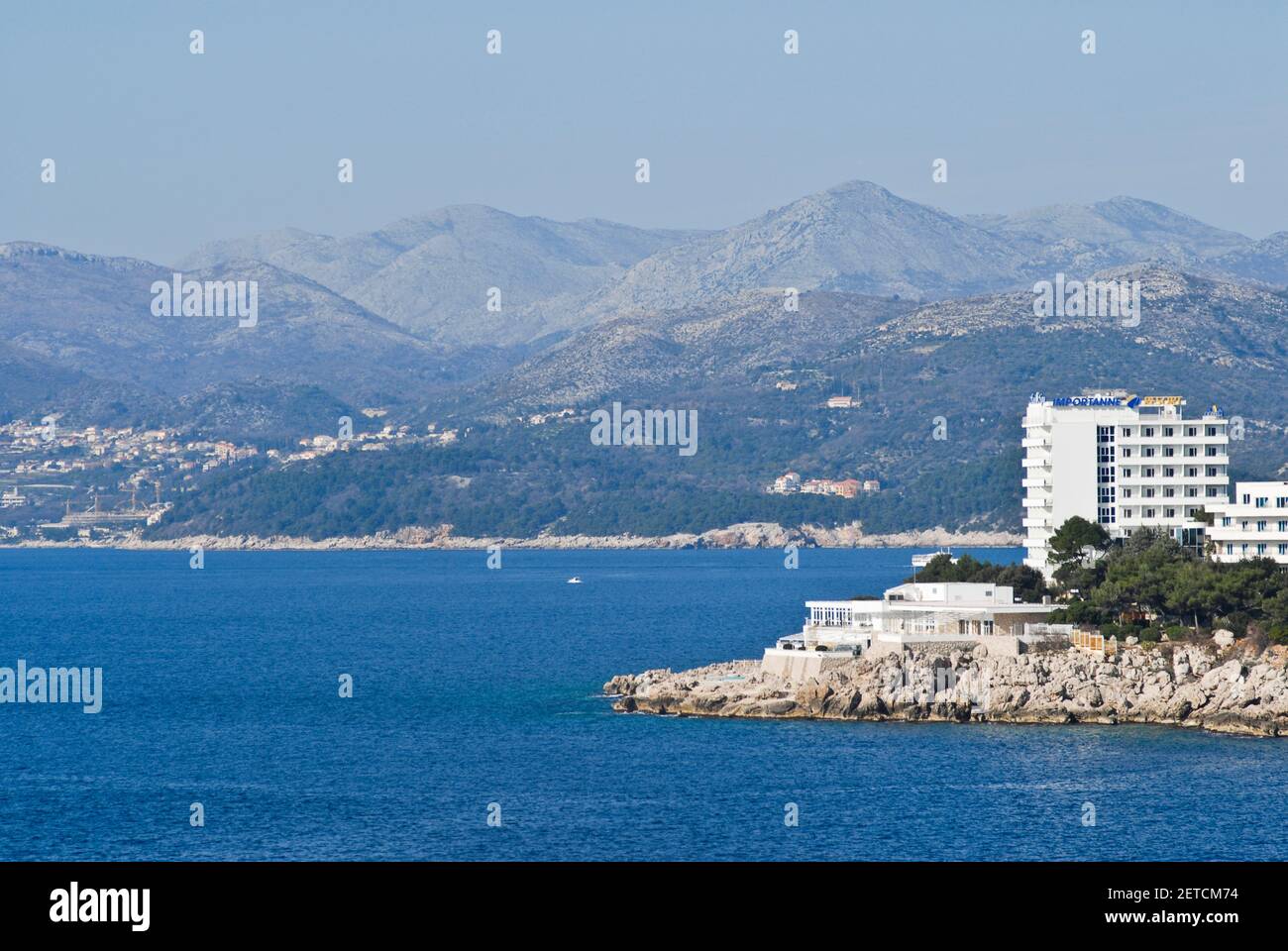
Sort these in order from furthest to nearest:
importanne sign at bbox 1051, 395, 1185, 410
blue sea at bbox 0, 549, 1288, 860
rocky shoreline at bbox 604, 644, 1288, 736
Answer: importanne sign at bbox 1051, 395, 1185, 410
rocky shoreline at bbox 604, 644, 1288, 736
blue sea at bbox 0, 549, 1288, 860

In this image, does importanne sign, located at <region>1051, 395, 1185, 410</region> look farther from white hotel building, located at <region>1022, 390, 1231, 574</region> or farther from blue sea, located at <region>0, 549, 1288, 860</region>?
blue sea, located at <region>0, 549, 1288, 860</region>

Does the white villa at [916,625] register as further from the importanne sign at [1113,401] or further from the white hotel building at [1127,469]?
the importanne sign at [1113,401]

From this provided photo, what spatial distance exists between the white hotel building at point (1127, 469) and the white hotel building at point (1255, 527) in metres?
4.84

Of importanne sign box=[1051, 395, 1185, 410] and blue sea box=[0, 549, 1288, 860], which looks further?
importanne sign box=[1051, 395, 1185, 410]

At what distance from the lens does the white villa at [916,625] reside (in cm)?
6328

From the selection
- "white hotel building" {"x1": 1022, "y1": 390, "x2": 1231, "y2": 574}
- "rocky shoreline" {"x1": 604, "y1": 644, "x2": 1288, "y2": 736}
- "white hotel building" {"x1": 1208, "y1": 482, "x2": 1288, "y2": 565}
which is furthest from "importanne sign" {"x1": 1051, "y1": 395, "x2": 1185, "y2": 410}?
"rocky shoreline" {"x1": 604, "y1": 644, "x2": 1288, "y2": 736}

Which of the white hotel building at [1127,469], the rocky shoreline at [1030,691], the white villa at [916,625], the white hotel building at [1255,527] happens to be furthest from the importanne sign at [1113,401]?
the rocky shoreline at [1030,691]

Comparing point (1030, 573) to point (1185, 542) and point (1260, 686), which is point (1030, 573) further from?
point (1260, 686)

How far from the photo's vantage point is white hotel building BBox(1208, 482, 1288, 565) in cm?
7000

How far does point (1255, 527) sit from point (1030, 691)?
684 inches

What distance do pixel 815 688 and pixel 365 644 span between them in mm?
47964

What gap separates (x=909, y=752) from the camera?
52.1 metres

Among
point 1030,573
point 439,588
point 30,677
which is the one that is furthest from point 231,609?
point 1030,573

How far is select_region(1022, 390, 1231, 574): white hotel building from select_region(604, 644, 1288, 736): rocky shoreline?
678 inches
